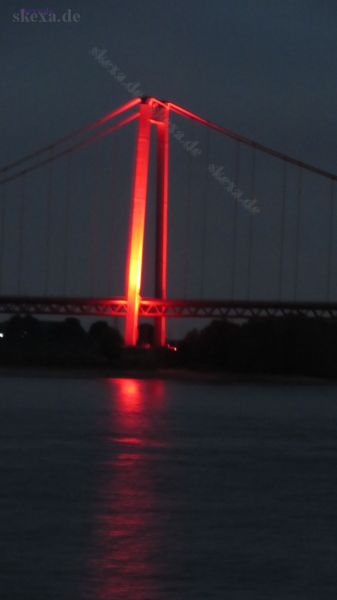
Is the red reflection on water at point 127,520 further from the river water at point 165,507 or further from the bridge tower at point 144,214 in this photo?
the bridge tower at point 144,214

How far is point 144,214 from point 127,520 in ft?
84.6

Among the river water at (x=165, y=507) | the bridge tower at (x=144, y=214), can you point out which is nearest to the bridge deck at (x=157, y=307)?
the bridge tower at (x=144, y=214)

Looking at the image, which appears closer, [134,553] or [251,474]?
[134,553]

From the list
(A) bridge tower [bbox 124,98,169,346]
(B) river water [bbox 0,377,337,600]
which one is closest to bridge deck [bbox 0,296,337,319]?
(A) bridge tower [bbox 124,98,169,346]

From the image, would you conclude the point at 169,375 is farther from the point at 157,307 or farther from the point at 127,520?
the point at 127,520

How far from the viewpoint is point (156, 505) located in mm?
9703

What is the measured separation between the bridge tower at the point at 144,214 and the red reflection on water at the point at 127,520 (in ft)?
54.4

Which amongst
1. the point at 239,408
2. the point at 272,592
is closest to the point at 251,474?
the point at 272,592

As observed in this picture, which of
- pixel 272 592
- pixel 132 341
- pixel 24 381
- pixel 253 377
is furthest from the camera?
pixel 253 377

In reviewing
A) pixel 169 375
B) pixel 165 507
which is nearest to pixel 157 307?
pixel 169 375

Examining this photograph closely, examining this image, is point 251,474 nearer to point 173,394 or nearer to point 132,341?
point 173,394

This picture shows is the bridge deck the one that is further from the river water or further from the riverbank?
the river water

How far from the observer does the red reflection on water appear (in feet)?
22.1

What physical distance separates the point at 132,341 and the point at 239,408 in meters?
12.1
